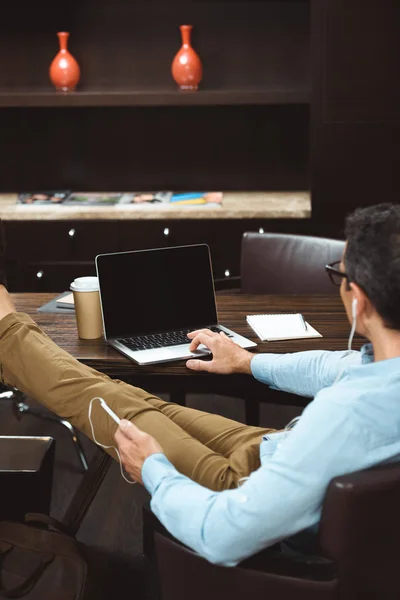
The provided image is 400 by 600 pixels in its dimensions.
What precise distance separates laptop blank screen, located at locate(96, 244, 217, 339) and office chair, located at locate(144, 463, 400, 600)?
860 millimetres

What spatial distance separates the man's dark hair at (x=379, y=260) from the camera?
4.50 ft

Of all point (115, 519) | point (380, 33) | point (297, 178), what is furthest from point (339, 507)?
point (297, 178)

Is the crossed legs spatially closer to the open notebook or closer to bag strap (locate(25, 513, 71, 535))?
bag strap (locate(25, 513, 71, 535))

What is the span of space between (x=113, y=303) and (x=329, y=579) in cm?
107

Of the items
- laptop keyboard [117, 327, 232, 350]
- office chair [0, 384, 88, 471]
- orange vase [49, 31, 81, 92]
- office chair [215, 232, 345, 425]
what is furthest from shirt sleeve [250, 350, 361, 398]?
orange vase [49, 31, 81, 92]

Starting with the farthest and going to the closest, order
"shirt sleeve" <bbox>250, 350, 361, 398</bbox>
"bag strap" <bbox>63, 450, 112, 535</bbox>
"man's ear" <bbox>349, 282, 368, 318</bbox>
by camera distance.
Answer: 1. "bag strap" <bbox>63, 450, 112, 535</bbox>
2. "shirt sleeve" <bbox>250, 350, 361, 398</bbox>
3. "man's ear" <bbox>349, 282, 368, 318</bbox>

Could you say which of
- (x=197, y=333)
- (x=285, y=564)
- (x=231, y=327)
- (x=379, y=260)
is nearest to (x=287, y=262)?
(x=231, y=327)

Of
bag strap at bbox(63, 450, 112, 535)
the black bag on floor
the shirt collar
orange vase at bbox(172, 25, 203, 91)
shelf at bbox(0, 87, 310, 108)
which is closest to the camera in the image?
the shirt collar

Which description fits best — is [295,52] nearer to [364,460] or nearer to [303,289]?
[303,289]

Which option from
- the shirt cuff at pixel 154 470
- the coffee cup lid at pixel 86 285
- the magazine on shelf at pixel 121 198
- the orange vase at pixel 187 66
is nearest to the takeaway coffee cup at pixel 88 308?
the coffee cup lid at pixel 86 285

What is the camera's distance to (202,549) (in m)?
1.38

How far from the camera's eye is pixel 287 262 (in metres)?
3.04

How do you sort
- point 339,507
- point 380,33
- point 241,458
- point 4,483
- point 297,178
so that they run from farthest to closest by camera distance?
1. point 297,178
2. point 380,33
3. point 4,483
4. point 241,458
5. point 339,507

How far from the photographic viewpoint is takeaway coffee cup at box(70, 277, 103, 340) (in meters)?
2.21
